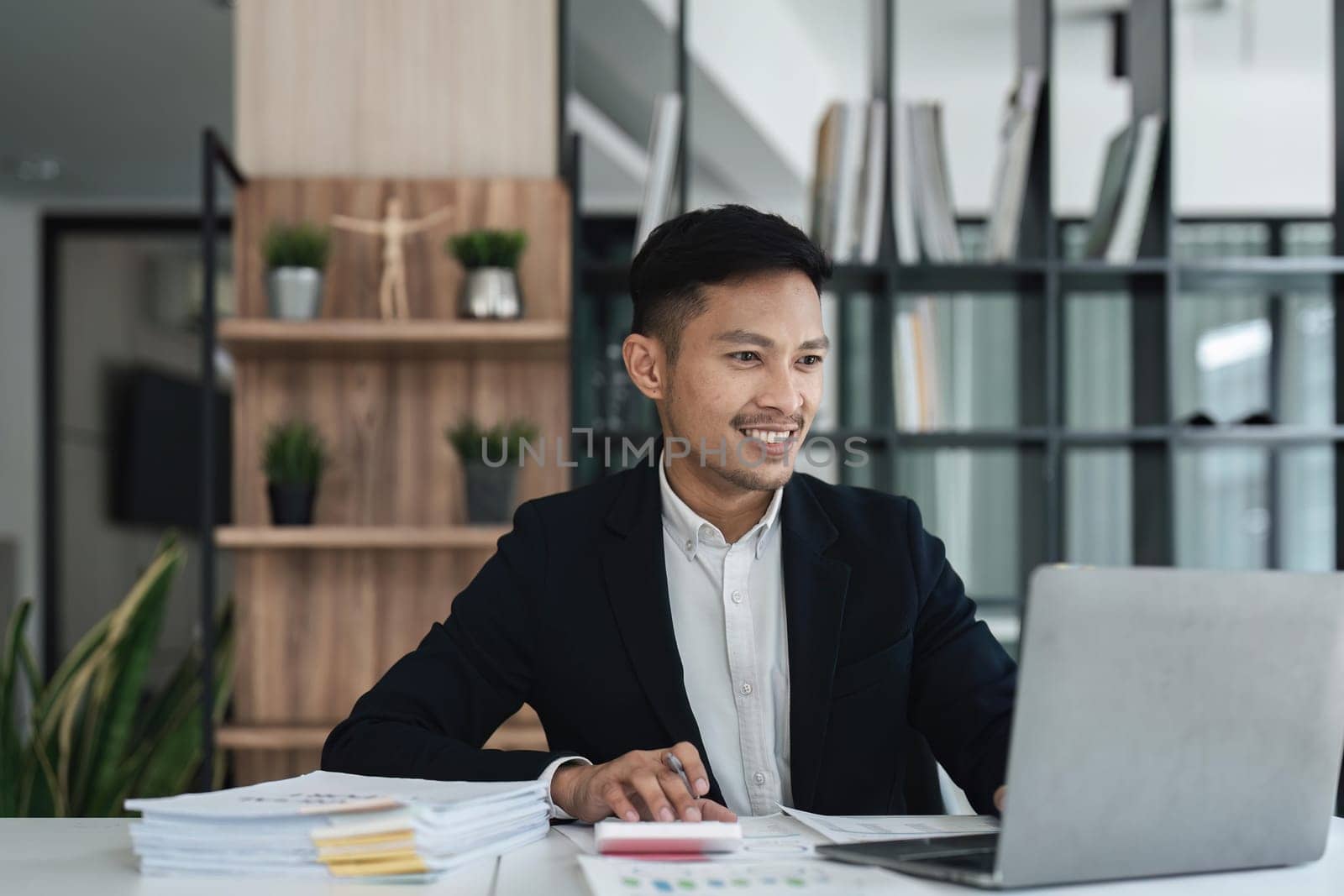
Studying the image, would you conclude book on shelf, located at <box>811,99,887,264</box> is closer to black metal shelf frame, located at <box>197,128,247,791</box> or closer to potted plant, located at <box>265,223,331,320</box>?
potted plant, located at <box>265,223,331,320</box>

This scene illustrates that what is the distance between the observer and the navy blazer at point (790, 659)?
1.50m

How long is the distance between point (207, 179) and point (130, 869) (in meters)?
1.77

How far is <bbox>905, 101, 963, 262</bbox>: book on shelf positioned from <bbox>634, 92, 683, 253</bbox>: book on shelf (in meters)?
0.50

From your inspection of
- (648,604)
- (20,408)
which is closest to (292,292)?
(648,604)

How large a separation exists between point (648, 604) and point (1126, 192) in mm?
1831

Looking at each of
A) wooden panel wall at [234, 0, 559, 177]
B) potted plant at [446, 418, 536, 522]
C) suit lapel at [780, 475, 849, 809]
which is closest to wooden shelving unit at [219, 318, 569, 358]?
potted plant at [446, 418, 536, 522]

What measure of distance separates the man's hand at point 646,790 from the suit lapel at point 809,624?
29 centimetres

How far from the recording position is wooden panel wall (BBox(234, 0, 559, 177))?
2.91m

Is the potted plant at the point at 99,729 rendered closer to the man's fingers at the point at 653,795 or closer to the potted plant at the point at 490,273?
the potted plant at the point at 490,273

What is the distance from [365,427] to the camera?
9.36 ft

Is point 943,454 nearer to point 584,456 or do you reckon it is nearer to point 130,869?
point 584,456

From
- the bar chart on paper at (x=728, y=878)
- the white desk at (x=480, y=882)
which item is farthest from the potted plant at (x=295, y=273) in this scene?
the bar chart on paper at (x=728, y=878)

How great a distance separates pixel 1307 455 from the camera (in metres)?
5.57

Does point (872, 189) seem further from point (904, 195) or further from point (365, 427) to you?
point (365, 427)
